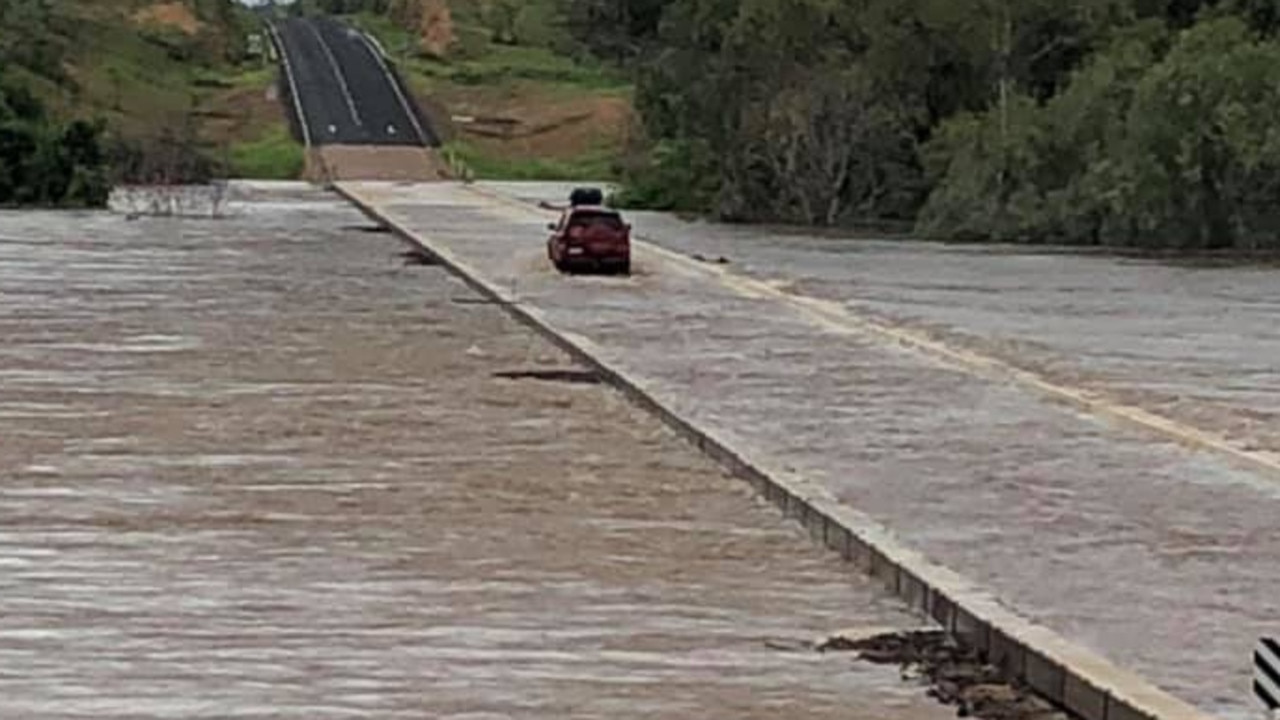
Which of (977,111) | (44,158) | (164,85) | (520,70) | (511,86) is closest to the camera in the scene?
(977,111)

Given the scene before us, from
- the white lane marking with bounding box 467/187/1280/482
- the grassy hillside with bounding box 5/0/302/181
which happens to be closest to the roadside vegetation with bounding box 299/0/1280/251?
the white lane marking with bounding box 467/187/1280/482

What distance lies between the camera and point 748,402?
22.3 m

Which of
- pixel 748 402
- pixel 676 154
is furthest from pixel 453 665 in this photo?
pixel 676 154

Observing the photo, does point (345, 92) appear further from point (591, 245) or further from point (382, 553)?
point (382, 553)

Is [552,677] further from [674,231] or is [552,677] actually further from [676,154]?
[676,154]

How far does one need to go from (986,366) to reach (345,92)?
8620 cm

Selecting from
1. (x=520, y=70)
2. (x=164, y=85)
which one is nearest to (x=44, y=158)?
(x=164, y=85)

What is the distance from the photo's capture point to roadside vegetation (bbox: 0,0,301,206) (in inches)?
2795

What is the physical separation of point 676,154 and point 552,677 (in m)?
62.7

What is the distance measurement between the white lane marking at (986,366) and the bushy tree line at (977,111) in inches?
585

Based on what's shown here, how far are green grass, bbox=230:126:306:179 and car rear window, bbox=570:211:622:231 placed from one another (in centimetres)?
4828

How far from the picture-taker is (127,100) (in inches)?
3895

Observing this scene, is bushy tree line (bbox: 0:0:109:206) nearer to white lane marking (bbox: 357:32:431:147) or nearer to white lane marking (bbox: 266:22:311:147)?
white lane marking (bbox: 266:22:311:147)

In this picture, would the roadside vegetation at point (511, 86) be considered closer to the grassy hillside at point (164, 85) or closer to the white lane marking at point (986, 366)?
the grassy hillside at point (164, 85)
